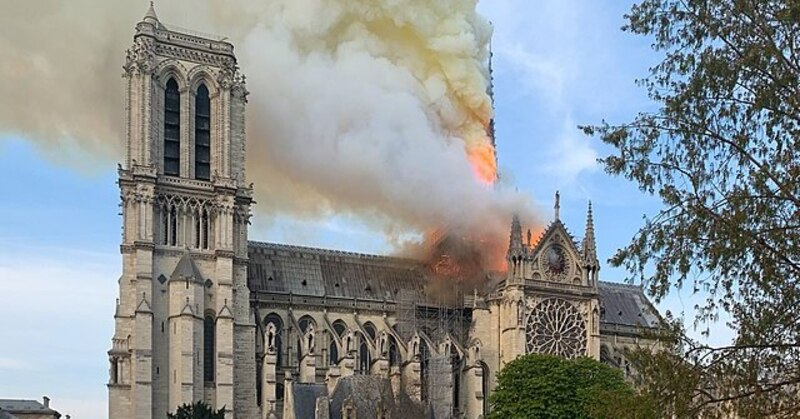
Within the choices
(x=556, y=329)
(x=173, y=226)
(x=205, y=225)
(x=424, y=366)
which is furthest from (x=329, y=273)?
(x=556, y=329)

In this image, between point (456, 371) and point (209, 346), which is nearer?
point (209, 346)

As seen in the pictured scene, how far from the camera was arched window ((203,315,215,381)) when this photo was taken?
77.1 m

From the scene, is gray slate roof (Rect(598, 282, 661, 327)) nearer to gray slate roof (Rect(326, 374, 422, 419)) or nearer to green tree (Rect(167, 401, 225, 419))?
gray slate roof (Rect(326, 374, 422, 419))

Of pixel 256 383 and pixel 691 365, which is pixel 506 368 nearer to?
pixel 256 383

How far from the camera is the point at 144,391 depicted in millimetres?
73688

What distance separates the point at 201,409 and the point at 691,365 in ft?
151

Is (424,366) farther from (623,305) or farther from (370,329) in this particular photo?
(623,305)

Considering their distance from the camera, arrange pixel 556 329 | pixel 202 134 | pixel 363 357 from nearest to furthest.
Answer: pixel 202 134 < pixel 363 357 < pixel 556 329

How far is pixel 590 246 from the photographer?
287 ft

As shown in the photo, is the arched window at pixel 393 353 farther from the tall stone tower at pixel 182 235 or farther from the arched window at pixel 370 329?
the tall stone tower at pixel 182 235

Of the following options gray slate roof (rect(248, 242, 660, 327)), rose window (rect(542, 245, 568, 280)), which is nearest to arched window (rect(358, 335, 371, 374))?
gray slate roof (rect(248, 242, 660, 327))

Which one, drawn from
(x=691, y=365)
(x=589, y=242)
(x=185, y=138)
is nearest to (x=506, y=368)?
(x=589, y=242)

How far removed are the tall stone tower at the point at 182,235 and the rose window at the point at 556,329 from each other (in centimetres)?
1991

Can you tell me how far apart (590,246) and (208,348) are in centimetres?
2916
